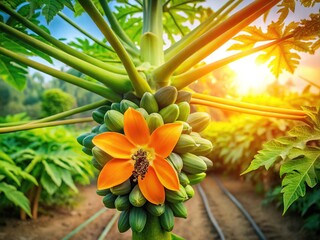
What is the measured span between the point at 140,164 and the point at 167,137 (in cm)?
11

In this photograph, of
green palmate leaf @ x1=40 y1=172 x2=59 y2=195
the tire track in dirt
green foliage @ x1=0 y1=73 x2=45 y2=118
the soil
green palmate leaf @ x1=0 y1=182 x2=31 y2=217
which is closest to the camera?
green palmate leaf @ x1=0 y1=182 x2=31 y2=217

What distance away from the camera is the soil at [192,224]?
149 inches

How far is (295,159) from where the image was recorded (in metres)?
1.05

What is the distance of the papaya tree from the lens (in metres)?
0.84

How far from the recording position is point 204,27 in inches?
53.3

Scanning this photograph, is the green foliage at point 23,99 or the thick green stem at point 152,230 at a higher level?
the green foliage at point 23,99

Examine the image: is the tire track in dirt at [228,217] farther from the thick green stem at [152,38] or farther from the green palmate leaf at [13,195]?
the thick green stem at [152,38]

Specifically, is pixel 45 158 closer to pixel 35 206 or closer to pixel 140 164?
pixel 35 206

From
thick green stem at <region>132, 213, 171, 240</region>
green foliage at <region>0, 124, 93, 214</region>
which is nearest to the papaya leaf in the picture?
thick green stem at <region>132, 213, 171, 240</region>

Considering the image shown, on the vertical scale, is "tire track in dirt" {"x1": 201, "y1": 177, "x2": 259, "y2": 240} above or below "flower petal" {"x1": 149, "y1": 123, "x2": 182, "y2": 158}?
below

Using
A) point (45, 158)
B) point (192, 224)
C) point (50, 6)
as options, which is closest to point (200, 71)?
point (50, 6)

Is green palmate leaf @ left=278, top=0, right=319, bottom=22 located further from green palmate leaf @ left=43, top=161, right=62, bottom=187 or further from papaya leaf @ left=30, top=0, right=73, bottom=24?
green palmate leaf @ left=43, top=161, right=62, bottom=187

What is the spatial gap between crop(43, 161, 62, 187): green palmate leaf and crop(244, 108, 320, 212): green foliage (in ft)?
9.09

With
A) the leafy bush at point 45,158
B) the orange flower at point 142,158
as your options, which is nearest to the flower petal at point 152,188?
the orange flower at point 142,158
